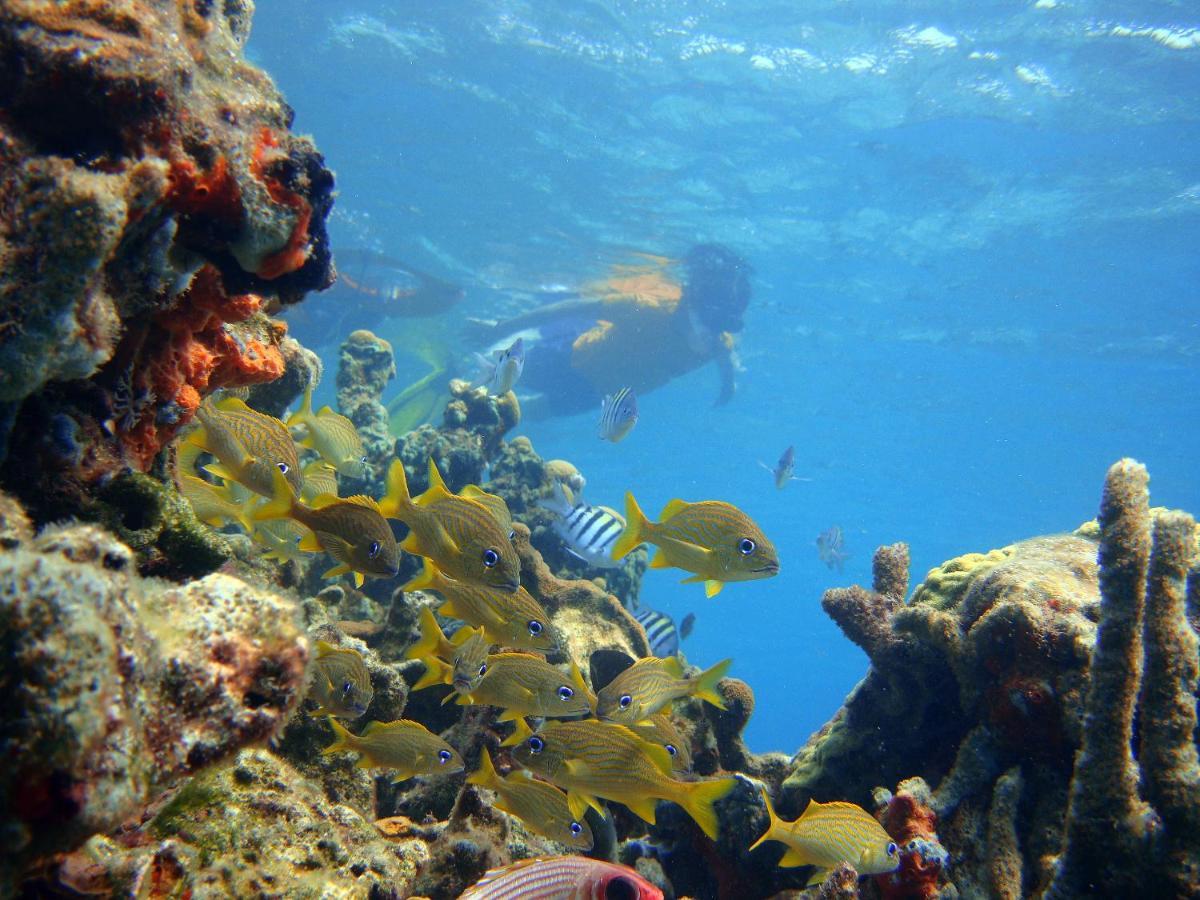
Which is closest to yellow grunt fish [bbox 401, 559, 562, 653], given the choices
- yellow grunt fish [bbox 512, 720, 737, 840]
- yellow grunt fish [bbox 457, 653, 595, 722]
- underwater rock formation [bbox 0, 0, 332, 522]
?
yellow grunt fish [bbox 457, 653, 595, 722]

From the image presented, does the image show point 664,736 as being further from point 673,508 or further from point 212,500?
point 212,500

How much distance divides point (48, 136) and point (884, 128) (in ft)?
69.2

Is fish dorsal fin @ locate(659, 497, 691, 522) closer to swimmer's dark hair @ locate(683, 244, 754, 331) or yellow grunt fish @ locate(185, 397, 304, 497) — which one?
yellow grunt fish @ locate(185, 397, 304, 497)

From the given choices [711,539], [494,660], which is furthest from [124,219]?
[711,539]

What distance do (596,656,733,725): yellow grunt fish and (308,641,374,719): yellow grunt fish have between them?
1499mm

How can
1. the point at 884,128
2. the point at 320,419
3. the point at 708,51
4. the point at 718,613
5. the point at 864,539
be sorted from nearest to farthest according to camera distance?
the point at 320,419 → the point at 708,51 → the point at 884,128 → the point at 864,539 → the point at 718,613

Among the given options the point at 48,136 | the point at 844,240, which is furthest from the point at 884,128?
the point at 48,136

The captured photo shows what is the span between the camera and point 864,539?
90000 mm

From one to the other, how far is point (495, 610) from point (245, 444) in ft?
5.27

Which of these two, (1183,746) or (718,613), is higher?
(718,613)

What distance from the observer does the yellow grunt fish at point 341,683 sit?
11.1 feet

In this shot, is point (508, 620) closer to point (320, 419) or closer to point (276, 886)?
point (276, 886)

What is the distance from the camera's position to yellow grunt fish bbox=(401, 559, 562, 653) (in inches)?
143

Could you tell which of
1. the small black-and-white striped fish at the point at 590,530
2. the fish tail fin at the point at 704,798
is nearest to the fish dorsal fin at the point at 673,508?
the fish tail fin at the point at 704,798
